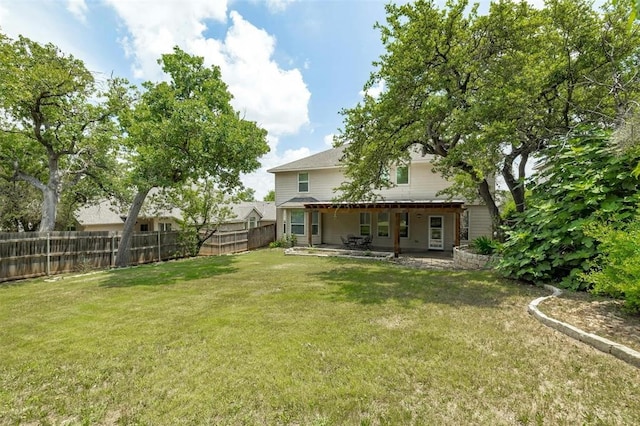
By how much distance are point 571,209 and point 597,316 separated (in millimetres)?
2813

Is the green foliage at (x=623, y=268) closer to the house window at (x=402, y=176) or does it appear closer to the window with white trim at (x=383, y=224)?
the house window at (x=402, y=176)

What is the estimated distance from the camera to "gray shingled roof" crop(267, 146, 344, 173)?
19580 mm

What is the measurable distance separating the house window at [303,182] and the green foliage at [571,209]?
44.7 feet

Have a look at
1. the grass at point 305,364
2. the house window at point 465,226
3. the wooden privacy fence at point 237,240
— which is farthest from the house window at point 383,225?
the grass at point 305,364

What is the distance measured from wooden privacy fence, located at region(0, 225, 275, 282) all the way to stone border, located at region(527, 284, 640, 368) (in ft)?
48.5

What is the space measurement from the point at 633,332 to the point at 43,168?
21.6 meters

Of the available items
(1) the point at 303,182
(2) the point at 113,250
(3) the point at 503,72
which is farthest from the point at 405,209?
(2) the point at 113,250

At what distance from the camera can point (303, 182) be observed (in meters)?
20.5

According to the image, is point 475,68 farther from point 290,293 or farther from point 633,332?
point 290,293

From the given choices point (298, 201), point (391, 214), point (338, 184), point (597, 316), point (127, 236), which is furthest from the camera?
point (298, 201)

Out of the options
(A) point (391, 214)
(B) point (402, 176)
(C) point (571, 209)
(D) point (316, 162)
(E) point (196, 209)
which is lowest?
(C) point (571, 209)

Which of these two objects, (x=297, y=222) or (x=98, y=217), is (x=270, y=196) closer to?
(x=98, y=217)

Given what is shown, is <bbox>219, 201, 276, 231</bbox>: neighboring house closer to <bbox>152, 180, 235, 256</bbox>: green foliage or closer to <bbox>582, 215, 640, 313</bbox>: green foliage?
<bbox>152, 180, 235, 256</bbox>: green foliage

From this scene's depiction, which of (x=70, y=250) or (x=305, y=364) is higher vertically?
(x=70, y=250)
